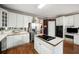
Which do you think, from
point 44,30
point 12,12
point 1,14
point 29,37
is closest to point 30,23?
point 29,37

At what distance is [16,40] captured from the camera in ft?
12.1

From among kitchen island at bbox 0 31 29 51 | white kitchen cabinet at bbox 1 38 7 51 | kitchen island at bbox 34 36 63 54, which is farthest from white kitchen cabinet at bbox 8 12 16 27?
kitchen island at bbox 34 36 63 54

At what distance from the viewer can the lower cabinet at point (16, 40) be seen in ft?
10.8

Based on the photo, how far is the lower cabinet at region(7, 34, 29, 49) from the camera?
3298mm

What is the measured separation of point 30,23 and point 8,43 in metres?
2.10

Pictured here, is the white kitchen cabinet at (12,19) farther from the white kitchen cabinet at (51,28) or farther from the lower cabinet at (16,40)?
the white kitchen cabinet at (51,28)

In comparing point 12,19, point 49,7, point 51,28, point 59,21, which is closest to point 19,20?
point 12,19

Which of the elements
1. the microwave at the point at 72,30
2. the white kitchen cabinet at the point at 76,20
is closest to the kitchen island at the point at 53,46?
the microwave at the point at 72,30

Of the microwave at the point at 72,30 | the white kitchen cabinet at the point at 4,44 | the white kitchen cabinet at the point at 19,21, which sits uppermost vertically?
the white kitchen cabinet at the point at 19,21

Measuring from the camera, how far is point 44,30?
23.6ft

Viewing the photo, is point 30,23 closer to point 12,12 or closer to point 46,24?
point 12,12

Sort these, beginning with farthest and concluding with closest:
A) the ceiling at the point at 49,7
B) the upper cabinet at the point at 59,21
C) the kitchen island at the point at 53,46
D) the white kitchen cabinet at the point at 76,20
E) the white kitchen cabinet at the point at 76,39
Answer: the upper cabinet at the point at 59,21 < the white kitchen cabinet at the point at 76,20 < the white kitchen cabinet at the point at 76,39 < the ceiling at the point at 49,7 < the kitchen island at the point at 53,46

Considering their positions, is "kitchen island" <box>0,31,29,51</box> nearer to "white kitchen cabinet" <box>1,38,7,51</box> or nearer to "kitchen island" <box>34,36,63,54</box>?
"white kitchen cabinet" <box>1,38,7,51</box>
